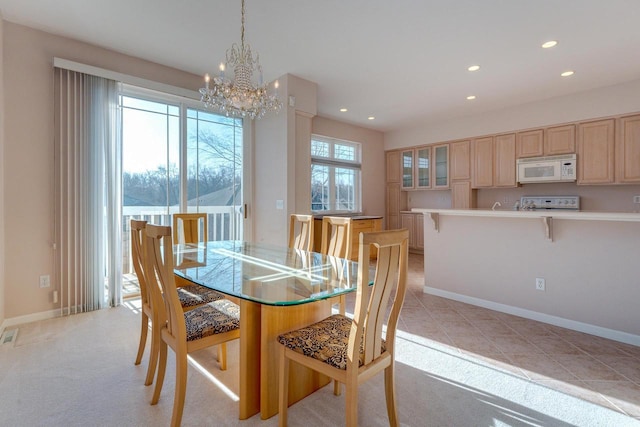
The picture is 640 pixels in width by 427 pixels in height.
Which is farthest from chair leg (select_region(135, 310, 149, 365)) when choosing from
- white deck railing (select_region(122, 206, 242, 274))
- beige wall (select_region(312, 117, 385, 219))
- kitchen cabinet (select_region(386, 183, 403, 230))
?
kitchen cabinet (select_region(386, 183, 403, 230))

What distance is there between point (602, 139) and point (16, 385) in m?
6.84

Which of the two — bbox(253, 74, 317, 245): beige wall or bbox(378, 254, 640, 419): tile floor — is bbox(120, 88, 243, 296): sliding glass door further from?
bbox(378, 254, 640, 419): tile floor

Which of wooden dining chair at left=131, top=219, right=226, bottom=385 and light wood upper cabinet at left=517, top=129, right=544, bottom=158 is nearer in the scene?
wooden dining chair at left=131, top=219, right=226, bottom=385

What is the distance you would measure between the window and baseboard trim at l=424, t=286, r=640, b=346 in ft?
9.76

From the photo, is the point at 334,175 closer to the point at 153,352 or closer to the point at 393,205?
the point at 393,205

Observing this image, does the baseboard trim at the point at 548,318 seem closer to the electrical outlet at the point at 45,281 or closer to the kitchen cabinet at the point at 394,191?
the kitchen cabinet at the point at 394,191

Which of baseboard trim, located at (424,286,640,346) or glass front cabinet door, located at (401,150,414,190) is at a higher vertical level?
glass front cabinet door, located at (401,150,414,190)

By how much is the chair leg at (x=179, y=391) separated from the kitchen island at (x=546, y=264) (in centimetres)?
306

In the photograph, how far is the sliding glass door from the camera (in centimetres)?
358

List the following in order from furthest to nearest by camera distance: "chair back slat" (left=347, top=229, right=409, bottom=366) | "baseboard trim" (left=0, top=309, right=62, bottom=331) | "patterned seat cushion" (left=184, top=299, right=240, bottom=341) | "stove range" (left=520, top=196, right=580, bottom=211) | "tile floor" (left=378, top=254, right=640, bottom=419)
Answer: "stove range" (left=520, top=196, right=580, bottom=211) < "baseboard trim" (left=0, top=309, right=62, bottom=331) < "tile floor" (left=378, top=254, right=640, bottom=419) < "patterned seat cushion" (left=184, top=299, right=240, bottom=341) < "chair back slat" (left=347, top=229, right=409, bottom=366)

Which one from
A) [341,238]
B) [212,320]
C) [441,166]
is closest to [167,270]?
[212,320]

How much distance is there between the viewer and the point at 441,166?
20.8ft

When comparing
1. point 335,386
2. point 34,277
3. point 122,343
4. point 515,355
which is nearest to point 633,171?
point 515,355

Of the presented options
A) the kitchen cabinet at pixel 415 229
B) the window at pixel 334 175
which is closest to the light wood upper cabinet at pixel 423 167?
the kitchen cabinet at pixel 415 229
